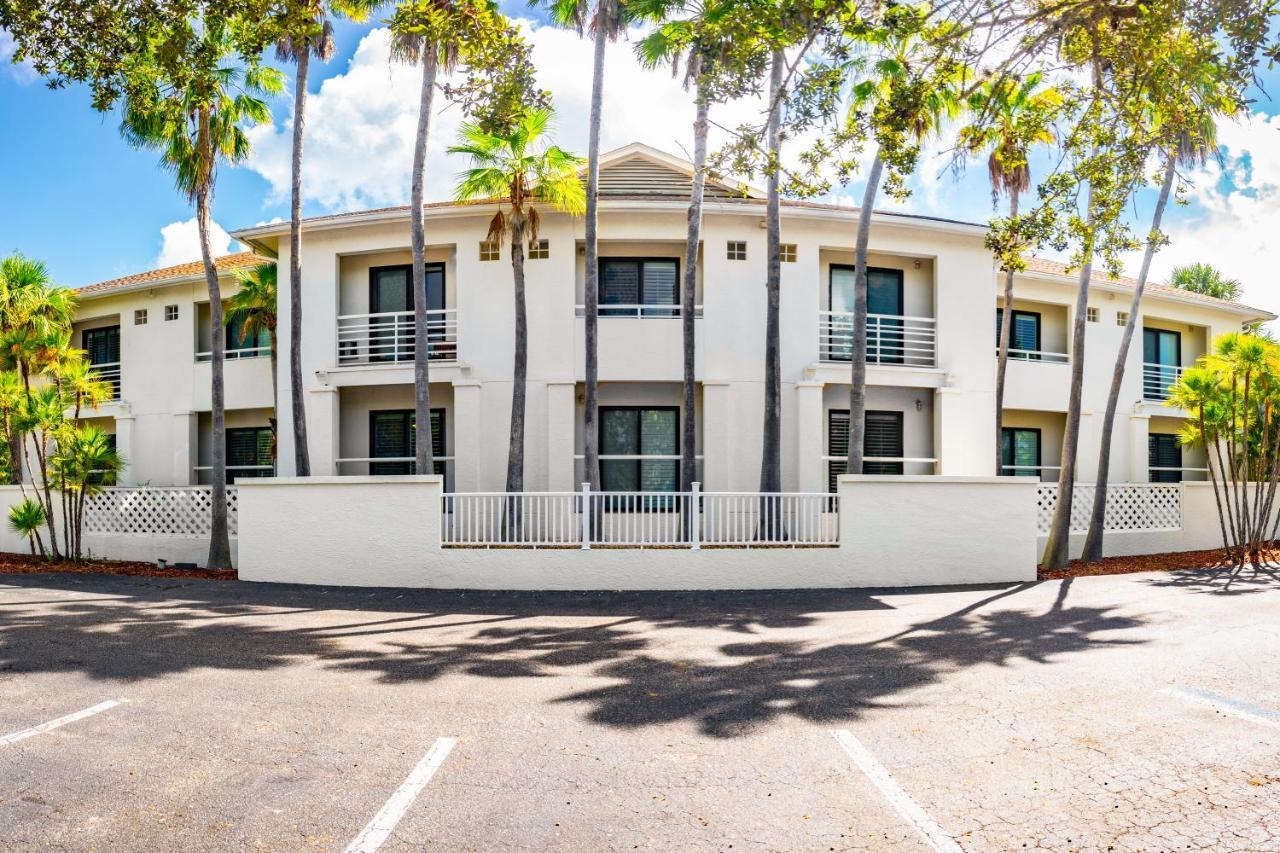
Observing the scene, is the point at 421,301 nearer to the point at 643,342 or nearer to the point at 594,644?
the point at 643,342

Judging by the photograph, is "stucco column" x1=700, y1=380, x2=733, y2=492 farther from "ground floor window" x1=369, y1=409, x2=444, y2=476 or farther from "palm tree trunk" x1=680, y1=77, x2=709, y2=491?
"ground floor window" x1=369, y1=409, x2=444, y2=476

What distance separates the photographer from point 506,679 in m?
6.84

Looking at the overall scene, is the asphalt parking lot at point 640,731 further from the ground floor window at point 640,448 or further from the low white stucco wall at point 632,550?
the ground floor window at point 640,448

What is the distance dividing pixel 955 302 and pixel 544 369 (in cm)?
842

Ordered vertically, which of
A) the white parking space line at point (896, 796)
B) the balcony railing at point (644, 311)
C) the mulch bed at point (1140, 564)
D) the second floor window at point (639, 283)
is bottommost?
the mulch bed at point (1140, 564)

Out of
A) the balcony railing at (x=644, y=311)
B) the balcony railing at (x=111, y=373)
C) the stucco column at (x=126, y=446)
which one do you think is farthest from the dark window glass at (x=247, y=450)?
the balcony railing at (x=644, y=311)

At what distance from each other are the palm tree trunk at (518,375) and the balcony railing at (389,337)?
207 centimetres

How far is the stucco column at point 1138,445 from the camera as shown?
800 inches

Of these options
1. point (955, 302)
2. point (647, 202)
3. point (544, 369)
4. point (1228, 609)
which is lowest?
point (1228, 609)

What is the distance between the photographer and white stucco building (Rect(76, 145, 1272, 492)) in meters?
15.7

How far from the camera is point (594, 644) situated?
834cm

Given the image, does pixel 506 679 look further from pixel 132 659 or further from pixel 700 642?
pixel 132 659

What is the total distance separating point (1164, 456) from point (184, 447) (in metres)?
24.8

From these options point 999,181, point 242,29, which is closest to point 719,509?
point 242,29
